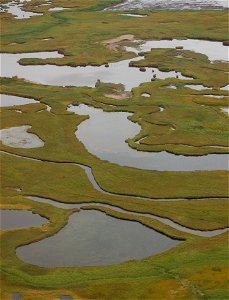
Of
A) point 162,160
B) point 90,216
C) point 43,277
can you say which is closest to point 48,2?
point 162,160

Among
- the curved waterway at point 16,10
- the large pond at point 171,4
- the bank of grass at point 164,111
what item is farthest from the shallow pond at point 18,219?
the large pond at point 171,4

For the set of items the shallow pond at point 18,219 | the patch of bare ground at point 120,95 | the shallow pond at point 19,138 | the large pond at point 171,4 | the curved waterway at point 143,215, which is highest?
the large pond at point 171,4

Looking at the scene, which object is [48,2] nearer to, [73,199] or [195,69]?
[195,69]

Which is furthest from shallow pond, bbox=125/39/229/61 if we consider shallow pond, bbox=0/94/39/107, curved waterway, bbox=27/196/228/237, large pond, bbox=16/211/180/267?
large pond, bbox=16/211/180/267

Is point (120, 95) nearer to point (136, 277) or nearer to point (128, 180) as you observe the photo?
point (128, 180)

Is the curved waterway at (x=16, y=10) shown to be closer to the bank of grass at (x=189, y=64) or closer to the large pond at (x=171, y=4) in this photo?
the large pond at (x=171, y=4)

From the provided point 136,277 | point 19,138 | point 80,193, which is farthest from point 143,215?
point 19,138
